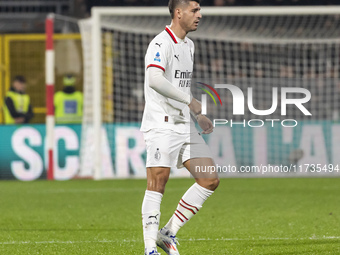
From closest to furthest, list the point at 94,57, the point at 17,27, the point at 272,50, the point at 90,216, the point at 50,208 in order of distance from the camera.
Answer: the point at 90,216, the point at 50,208, the point at 94,57, the point at 272,50, the point at 17,27

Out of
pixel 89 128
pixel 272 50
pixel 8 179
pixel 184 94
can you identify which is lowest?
pixel 8 179

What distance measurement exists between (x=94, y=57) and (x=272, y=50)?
3.57 metres

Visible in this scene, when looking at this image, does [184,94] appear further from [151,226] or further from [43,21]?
[43,21]

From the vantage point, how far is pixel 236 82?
15.0 metres

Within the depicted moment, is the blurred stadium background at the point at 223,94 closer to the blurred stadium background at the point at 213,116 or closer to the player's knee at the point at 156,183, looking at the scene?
the blurred stadium background at the point at 213,116

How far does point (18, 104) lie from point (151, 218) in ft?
38.3

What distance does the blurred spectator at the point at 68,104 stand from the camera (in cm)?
1583

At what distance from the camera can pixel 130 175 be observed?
1411 centimetres

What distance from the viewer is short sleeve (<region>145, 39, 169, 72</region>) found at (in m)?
5.51

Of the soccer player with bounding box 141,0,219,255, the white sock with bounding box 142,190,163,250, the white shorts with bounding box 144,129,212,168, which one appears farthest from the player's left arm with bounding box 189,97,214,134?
the white sock with bounding box 142,190,163,250

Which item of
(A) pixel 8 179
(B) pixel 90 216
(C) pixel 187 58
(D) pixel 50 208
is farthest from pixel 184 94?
(A) pixel 8 179

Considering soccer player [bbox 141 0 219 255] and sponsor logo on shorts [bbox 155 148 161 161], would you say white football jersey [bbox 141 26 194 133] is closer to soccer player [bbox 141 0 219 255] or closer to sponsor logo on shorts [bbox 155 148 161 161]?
soccer player [bbox 141 0 219 255]

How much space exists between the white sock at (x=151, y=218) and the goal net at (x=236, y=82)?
8066 mm

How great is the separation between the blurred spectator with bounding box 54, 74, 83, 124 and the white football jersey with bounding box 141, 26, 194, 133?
9.87m
